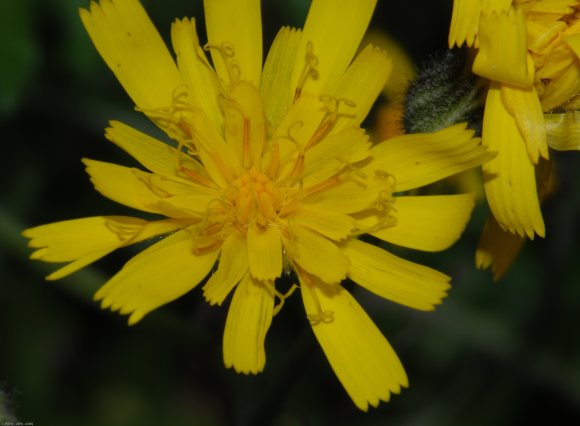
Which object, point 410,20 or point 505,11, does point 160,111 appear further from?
point 410,20

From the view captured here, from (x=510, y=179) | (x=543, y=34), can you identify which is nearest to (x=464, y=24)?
(x=543, y=34)

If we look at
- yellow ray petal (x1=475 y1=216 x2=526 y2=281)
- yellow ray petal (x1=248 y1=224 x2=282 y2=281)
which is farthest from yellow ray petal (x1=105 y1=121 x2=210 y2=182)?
yellow ray petal (x1=475 y1=216 x2=526 y2=281)

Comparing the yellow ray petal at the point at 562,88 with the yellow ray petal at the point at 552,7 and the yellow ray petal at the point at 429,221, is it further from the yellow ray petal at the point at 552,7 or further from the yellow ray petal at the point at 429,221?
the yellow ray petal at the point at 429,221

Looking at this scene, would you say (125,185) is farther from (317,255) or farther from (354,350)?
(354,350)

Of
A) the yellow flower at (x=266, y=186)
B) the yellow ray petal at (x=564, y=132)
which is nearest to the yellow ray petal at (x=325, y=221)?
the yellow flower at (x=266, y=186)

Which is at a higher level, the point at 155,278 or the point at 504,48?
the point at 504,48

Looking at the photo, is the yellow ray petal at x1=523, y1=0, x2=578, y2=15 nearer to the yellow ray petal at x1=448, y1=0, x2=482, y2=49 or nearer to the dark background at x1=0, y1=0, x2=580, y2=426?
the yellow ray petal at x1=448, y1=0, x2=482, y2=49
